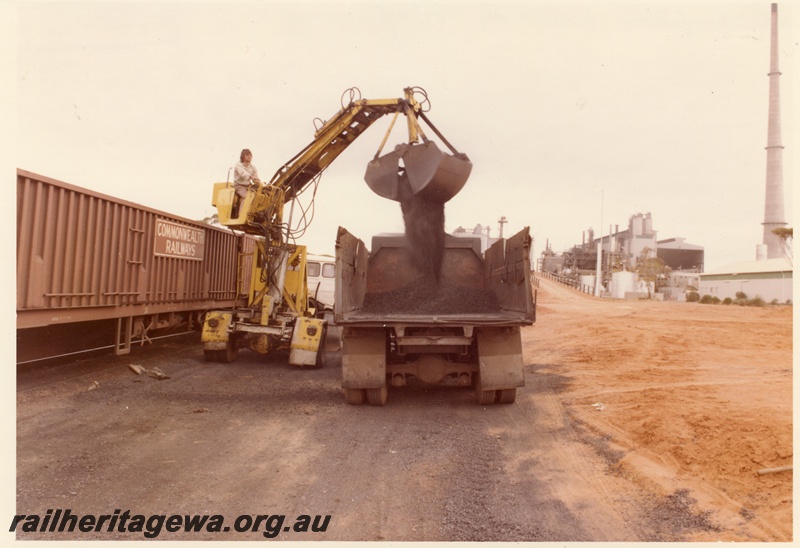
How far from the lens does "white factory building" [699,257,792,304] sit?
32.2 m

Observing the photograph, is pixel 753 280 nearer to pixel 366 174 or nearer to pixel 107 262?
pixel 366 174

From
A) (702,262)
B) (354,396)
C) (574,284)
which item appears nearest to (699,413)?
(354,396)

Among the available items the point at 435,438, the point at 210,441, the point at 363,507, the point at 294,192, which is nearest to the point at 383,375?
the point at 435,438

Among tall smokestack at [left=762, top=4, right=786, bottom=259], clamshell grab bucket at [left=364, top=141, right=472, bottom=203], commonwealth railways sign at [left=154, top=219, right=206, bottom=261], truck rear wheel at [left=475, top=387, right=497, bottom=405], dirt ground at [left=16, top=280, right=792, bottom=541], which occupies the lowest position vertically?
dirt ground at [left=16, top=280, right=792, bottom=541]

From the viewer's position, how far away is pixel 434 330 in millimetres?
6648

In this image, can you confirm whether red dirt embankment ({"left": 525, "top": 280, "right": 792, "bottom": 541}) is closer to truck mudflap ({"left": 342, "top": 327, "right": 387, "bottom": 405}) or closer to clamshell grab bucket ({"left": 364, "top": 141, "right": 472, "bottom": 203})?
truck mudflap ({"left": 342, "top": 327, "right": 387, "bottom": 405})

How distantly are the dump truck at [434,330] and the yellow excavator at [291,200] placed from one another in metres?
1.34

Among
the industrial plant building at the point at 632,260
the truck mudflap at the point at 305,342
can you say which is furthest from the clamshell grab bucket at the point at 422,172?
the industrial plant building at the point at 632,260

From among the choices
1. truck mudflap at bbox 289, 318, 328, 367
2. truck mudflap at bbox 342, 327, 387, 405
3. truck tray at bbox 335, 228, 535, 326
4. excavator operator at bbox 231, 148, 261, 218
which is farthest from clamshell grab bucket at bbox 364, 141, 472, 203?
truck mudflap at bbox 342, 327, 387, 405

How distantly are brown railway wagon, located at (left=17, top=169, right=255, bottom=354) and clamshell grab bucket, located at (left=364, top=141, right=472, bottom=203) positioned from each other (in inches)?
151

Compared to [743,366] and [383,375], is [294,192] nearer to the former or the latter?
[383,375]

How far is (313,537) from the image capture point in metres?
3.38

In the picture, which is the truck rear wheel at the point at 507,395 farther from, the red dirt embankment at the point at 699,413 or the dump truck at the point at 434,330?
the red dirt embankment at the point at 699,413

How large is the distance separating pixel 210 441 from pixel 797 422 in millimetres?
4781
